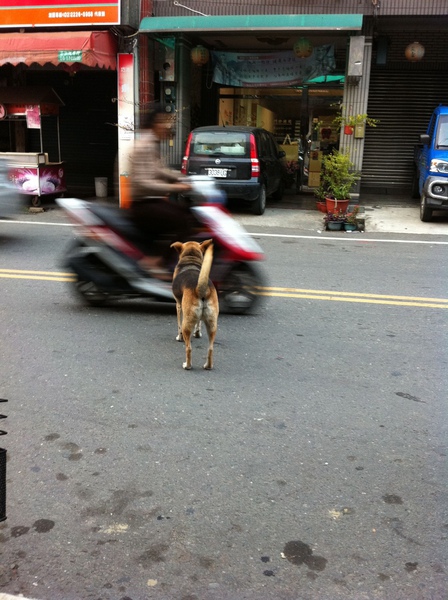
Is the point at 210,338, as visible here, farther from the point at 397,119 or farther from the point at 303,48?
the point at 397,119

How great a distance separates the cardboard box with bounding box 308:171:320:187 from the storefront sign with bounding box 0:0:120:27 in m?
6.61

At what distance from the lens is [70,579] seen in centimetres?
248

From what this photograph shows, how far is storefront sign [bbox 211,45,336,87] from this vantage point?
583 inches

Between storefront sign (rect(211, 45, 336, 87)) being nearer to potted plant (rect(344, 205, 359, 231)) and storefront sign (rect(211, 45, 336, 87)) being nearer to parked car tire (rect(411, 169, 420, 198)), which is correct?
parked car tire (rect(411, 169, 420, 198))

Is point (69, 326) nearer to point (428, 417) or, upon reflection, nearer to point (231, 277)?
point (231, 277)

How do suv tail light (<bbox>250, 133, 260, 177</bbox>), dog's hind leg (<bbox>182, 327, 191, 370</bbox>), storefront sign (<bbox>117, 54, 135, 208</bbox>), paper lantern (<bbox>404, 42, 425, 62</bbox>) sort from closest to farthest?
dog's hind leg (<bbox>182, 327, 191, 370</bbox>), suv tail light (<bbox>250, 133, 260, 177</bbox>), storefront sign (<bbox>117, 54, 135, 208</bbox>), paper lantern (<bbox>404, 42, 425, 62</bbox>)

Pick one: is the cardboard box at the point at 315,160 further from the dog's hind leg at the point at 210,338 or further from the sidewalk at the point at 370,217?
the dog's hind leg at the point at 210,338

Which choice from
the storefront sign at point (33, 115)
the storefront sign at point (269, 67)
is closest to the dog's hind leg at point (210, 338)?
the storefront sign at point (33, 115)

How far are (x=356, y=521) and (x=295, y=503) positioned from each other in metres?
0.30

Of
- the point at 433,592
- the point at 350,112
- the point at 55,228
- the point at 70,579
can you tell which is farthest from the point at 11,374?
the point at 350,112

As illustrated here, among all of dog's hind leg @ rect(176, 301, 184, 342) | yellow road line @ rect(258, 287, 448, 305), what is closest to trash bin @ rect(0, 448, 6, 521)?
dog's hind leg @ rect(176, 301, 184, 342)

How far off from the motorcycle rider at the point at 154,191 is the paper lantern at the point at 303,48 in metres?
9.09

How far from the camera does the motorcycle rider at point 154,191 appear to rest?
558 cm

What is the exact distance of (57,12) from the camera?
13.2m
